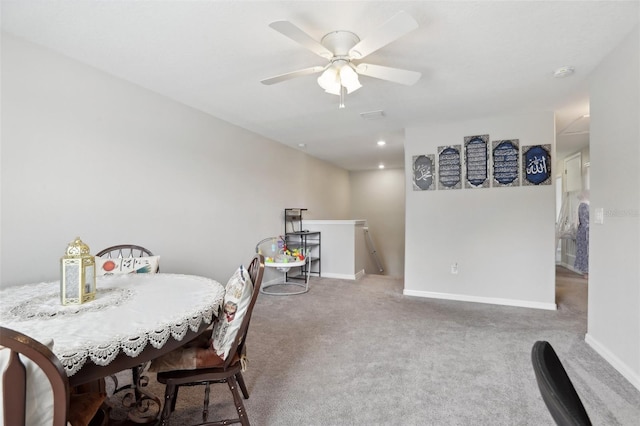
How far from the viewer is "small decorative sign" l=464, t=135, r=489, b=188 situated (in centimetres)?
381

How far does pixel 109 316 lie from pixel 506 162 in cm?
410

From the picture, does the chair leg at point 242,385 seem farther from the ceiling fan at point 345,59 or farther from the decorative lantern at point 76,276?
the ceiling fan at point 345,59

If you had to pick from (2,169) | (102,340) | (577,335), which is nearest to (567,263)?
(577,335)

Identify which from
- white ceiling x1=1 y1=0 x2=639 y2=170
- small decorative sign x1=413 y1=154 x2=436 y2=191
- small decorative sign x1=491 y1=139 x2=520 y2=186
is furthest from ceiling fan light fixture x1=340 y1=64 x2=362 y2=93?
small decorative sign x1=491 y1=139 x2=520 y2=186

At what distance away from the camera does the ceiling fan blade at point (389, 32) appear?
1.53 meters

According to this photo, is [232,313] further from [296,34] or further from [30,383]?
[296,34]

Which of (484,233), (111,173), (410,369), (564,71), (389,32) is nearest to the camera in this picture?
(389,32)

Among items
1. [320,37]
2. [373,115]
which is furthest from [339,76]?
[373,115]

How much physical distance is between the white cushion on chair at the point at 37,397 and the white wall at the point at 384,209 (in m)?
6.87

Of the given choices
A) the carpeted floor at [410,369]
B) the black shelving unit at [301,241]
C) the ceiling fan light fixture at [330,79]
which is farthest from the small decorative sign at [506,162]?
the black shelving unit at [301,241]

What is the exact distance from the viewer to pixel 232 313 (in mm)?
1405

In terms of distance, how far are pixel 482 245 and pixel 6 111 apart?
461 centimetres

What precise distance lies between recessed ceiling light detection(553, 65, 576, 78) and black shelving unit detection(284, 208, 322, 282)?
3.73 metres

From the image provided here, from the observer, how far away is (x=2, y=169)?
78.7 inches
